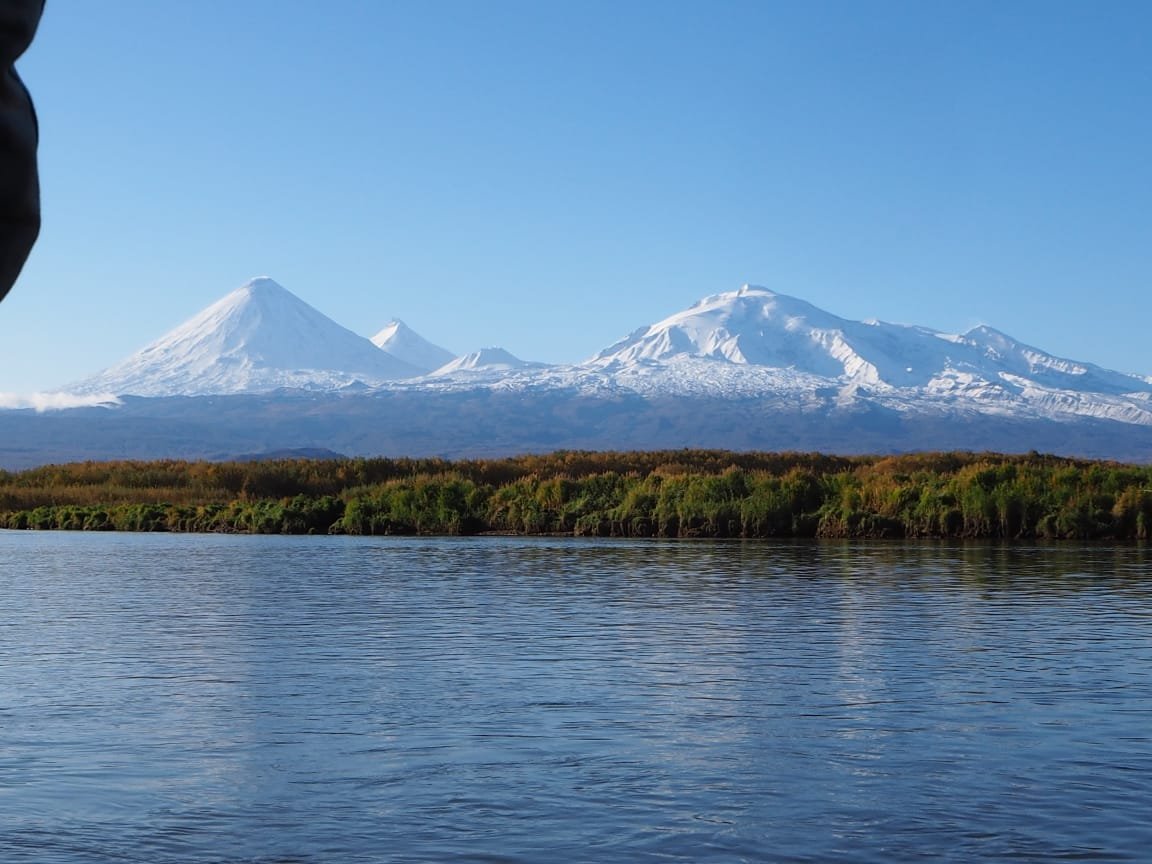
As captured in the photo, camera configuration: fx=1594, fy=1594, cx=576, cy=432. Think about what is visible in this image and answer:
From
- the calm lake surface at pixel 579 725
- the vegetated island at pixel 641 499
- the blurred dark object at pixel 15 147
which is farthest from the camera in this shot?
the vegetated island at pixel 641 499

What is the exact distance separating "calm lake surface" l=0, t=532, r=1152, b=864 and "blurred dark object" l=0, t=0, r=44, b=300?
5.71m

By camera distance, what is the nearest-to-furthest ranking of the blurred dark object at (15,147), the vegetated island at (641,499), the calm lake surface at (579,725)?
the blurred dark object at (15,147) → the calm lake surface at (579,725) → the vegetated island at (641,499)

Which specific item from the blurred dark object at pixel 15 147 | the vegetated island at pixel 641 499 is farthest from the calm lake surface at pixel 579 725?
the vegetated island at pixel 641 499

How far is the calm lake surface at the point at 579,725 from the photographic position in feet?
24.1

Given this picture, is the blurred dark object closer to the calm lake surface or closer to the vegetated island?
the calm lake surface

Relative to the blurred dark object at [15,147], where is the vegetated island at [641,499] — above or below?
below

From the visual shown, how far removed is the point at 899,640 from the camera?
47.1ft

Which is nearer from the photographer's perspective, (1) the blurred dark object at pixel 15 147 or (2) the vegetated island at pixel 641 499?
(1) the blurred dark object at pixel 15 147

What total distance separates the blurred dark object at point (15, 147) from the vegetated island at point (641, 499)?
32.3 m

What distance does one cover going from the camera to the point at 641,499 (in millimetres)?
36375

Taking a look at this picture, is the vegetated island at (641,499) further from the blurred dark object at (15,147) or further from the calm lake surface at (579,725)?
the blurred dark object at (15,147)

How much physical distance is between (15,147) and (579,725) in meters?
8.68

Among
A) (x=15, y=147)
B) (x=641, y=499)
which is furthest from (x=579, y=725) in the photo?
(x=641, y=499)

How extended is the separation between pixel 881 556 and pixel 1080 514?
7.67 metres
